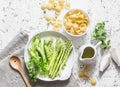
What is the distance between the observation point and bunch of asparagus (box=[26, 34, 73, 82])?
184 cm

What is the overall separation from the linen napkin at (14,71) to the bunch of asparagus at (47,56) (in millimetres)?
27

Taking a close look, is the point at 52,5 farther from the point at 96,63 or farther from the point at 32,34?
the point at 96,63

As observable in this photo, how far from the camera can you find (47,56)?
73.1 inches

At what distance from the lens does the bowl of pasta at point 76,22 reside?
1878 millimetres

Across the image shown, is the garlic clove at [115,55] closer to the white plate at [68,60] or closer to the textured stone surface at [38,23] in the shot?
the textured stone surface at [38,23]

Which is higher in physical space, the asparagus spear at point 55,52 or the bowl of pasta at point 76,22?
the bowl of pasta at point 76,22

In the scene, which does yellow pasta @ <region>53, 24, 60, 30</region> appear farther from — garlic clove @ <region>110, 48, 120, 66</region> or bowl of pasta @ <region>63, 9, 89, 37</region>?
garlic clove @ <region>110, 48, 120, 66</region>

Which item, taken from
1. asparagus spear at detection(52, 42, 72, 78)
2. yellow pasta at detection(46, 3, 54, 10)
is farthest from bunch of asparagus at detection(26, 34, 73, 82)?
yellow pasta at detection(46, 3, 54, 10)

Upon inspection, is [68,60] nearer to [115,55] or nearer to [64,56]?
[64,56]

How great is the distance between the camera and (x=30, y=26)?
190 centimetres

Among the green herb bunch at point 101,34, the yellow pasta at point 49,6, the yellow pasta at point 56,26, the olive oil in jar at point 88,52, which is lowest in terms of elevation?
the olive oil in jar at point 88,52

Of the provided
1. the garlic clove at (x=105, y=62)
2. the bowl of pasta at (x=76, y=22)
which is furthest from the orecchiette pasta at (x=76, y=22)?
the garlic clove at (x=105, y=62)

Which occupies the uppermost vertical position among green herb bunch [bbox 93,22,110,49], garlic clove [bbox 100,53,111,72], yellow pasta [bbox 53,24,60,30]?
yellow pasta [bbox 53,24,60,30]

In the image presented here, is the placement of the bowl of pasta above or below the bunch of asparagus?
above
